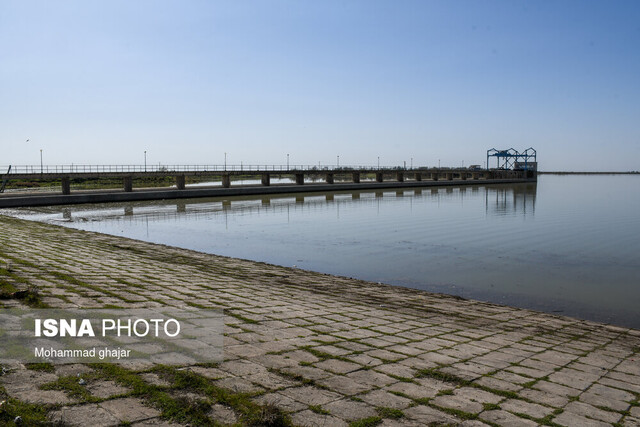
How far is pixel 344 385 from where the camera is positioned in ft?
15.3

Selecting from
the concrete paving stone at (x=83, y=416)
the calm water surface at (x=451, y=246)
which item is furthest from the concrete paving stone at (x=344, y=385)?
the calm water surface at (x=451, y=246)

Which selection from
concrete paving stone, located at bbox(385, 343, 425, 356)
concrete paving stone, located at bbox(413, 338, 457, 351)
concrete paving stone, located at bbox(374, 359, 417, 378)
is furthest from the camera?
concrete paving stone, located at bbox(413, 338, 457, 351)

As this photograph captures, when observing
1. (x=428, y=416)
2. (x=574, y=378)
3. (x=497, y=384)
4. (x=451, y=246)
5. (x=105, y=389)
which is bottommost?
(x=451, y=246)

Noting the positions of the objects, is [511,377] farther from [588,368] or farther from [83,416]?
[83,416]

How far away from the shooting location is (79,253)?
1271cm

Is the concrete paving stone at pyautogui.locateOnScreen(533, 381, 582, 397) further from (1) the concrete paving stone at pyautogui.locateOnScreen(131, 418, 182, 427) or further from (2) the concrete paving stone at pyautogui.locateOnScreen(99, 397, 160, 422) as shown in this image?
(2) the concrete paving stone at pyautogui.locateOnScreen(99, 397, 160, 422)

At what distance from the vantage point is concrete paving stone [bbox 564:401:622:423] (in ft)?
13.9

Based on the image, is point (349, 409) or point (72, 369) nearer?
point (349, 409)

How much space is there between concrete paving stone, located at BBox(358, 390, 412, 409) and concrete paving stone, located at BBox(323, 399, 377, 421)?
109mm

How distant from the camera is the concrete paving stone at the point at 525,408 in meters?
4.25

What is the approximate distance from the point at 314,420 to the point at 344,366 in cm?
135

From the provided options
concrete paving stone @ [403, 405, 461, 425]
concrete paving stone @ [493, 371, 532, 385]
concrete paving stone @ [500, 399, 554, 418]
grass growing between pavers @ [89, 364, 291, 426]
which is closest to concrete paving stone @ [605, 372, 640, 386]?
concrete paving stone @ [493, 371, 532, 385]

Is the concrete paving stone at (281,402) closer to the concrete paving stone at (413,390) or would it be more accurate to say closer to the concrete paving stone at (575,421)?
the concrete paving stone at (413,390)

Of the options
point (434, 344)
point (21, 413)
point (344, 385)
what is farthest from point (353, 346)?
point (21, 413)
